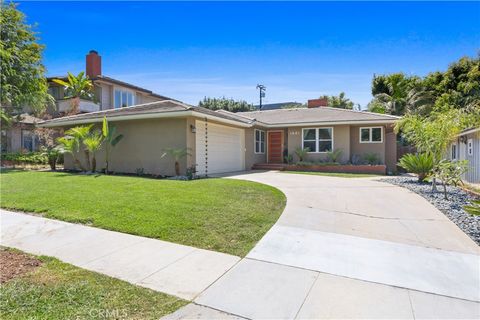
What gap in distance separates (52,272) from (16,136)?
24.8 metres

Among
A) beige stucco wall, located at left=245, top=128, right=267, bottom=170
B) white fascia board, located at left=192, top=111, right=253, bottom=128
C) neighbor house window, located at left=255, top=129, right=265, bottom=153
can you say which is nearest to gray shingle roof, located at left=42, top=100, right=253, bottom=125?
white fascia board, located at left=192, top=111, right=253, bottom=128

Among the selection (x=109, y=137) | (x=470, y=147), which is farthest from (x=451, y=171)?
(x=109, y=137)

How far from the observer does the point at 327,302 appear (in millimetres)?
3123

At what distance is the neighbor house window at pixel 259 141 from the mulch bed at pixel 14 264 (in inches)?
625

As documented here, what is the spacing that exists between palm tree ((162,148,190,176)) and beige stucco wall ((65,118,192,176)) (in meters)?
0.18

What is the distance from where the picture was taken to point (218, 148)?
1542 cm

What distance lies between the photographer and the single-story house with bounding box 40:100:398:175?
13.3 m

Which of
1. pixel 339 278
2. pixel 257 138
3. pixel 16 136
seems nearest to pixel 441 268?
pixel 339 278

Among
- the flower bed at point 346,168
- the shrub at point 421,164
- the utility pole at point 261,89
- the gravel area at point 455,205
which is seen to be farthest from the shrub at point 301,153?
the utility pole at point 261,89

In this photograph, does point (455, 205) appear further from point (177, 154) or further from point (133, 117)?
point (133, 117)

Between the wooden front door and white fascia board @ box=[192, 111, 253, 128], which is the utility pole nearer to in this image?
the wooden front door

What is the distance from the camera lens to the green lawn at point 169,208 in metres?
5.25

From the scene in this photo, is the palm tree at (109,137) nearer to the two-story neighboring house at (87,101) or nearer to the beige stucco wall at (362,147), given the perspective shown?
the two-story neighboring house at (87,101)

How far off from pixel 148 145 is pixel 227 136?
4381 mm
